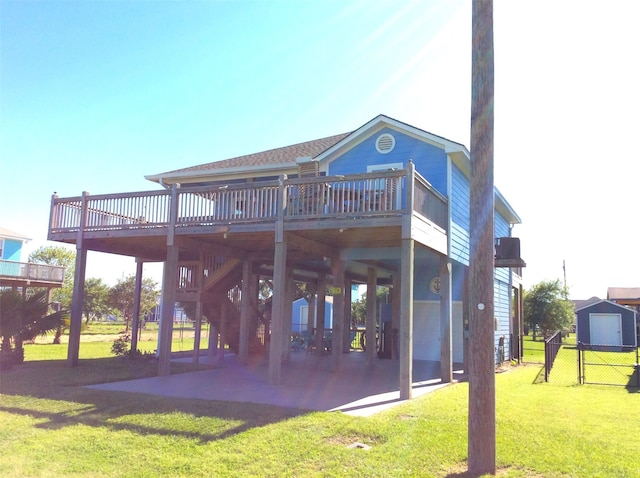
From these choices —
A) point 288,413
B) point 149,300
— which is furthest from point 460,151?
point 149,300

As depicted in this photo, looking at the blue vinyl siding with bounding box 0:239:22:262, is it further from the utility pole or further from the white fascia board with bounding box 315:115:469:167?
the utility pole

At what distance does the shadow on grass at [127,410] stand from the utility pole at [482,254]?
294cm

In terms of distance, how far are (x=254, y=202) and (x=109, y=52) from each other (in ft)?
16.7

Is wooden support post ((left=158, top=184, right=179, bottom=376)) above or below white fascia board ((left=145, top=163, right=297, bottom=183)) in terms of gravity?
below

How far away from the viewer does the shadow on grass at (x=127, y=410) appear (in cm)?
634

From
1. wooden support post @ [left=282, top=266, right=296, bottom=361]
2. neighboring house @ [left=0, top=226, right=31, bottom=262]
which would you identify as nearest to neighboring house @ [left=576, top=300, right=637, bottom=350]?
wooden support post @ [left=282, top=266, right=296, bottom=361]

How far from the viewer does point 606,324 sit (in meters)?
30.1

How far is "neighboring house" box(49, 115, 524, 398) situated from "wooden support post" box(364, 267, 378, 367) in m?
0.18

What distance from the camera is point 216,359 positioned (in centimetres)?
1598

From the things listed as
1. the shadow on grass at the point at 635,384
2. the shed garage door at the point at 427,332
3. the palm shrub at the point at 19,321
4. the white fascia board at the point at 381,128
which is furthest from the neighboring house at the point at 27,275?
the shadow on grass at the point at 635,384

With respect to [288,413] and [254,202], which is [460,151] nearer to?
[254,202]

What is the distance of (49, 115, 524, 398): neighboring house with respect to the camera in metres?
9.74

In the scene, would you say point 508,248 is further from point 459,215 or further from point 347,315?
point 347,315

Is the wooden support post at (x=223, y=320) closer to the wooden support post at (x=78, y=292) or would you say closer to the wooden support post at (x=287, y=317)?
the wooden support post at (x=287, y=317)
